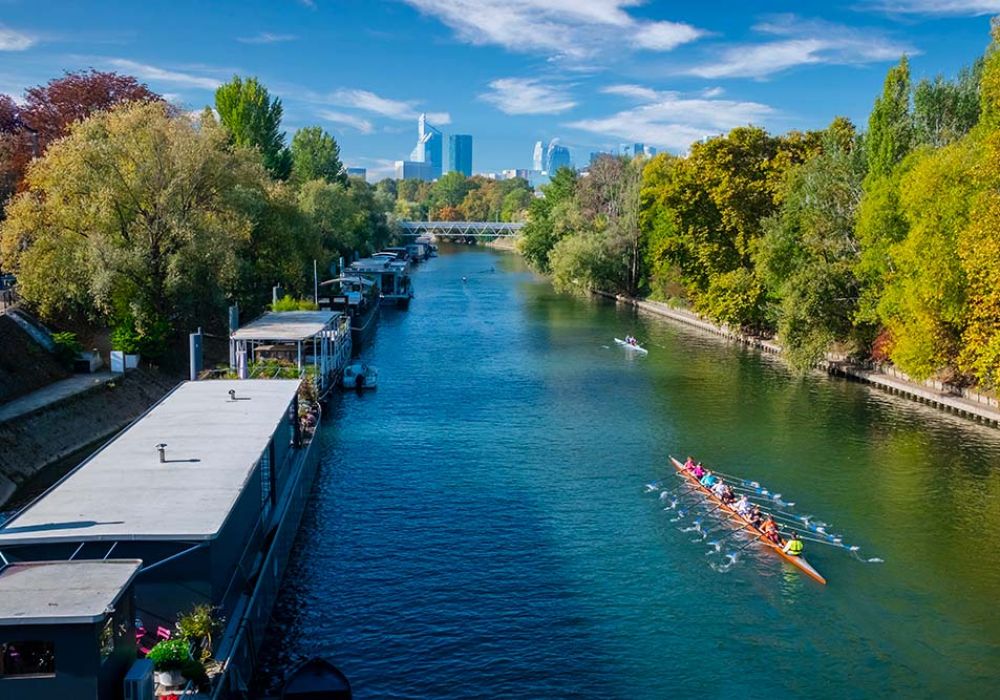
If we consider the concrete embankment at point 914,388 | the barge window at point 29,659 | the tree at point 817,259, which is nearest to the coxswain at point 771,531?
the concrete embankment at point 914,388

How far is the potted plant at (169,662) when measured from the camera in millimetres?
19594

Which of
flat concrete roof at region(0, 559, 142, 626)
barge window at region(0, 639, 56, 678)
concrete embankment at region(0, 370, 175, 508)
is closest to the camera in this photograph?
flat concrete roof at region(0, 559, 142, 626)

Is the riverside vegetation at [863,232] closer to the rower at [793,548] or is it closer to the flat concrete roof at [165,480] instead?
the rower at [793,548]

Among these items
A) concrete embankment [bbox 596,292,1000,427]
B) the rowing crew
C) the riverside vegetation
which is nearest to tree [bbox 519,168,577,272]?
the riverside vegetation

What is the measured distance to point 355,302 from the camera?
91.6 meters

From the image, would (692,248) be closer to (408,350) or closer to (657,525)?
(408,350)

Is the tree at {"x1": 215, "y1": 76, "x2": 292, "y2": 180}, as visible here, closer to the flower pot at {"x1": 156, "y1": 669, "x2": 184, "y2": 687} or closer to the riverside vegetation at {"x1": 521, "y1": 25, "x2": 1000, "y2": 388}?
the riverside vegetation at {"x1": 521, "y1": 25, "x2": 1000, "y2": 388}

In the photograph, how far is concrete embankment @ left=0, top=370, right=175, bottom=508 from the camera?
3828 centimetres

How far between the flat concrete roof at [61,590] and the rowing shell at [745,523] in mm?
23068

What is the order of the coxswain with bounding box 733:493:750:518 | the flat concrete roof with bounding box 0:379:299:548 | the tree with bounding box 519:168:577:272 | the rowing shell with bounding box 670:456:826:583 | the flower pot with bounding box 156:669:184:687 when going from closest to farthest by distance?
1. the flower pot with bounding box 156:669:184:687
2. the flat concrete roof with bounding box 0:379:299:548
3. the rowing shell with bounding box 670:456:826:583
4. the coxswain with bounding box 733:493:750:518
5. the tree with bounding box 519:168:577:272

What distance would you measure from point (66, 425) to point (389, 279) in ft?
273

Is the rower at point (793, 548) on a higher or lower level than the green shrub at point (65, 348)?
lower

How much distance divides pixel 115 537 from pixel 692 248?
75.9m

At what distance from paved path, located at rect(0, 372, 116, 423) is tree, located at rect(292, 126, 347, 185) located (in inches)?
4162
